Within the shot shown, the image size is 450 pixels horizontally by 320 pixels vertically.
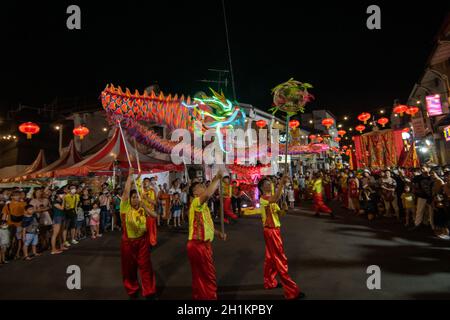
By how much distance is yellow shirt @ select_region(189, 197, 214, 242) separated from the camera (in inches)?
126

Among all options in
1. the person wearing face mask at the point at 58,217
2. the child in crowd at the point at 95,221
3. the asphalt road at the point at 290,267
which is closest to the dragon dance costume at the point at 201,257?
the asphalt road at the point at 290,267

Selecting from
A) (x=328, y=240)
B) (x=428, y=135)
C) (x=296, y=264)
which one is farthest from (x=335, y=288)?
(x=428, y=135)

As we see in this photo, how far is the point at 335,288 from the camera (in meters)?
3.82

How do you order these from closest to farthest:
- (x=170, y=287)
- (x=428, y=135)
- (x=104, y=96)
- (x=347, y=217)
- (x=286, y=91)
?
(x=170, y=287) < (x=286, y=91) < (x=104, y=96) < (x=347, y=217) < (x=428, y=135)

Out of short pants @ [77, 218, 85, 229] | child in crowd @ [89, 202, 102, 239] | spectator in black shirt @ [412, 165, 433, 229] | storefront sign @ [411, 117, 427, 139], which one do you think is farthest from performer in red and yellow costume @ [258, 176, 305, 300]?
storefront sign @ [411, 117, 427, 139]

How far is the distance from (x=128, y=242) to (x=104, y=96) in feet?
18.0

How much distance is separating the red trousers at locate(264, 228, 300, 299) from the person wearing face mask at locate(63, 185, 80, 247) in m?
6.02

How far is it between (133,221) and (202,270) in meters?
1.30

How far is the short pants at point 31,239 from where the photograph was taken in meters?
6.16

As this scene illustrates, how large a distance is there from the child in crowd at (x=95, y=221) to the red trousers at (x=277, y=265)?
6.54 metres

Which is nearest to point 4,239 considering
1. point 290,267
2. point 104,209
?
point 104,209

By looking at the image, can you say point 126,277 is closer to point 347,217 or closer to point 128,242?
point 128,242

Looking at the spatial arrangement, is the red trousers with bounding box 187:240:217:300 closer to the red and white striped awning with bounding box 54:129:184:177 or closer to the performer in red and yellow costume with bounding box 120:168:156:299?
the performer in red and yellow costume with bounding box 120:168:156:299

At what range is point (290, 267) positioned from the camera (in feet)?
15.8
